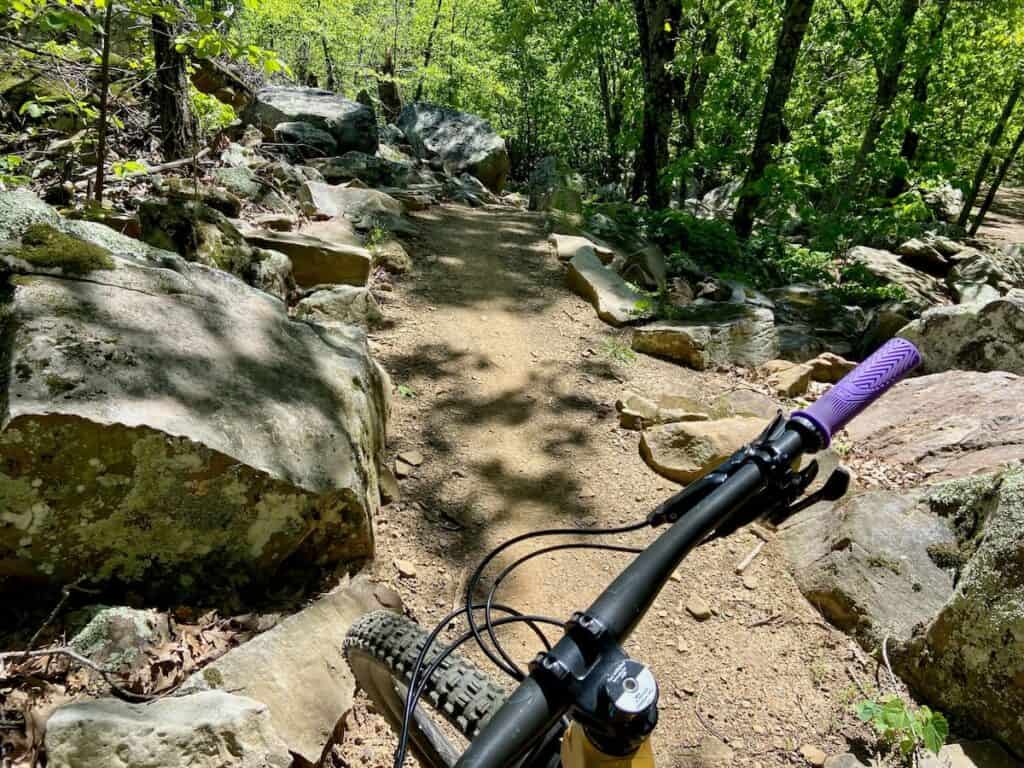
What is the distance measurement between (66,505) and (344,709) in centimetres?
128

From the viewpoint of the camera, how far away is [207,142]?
7.79 m

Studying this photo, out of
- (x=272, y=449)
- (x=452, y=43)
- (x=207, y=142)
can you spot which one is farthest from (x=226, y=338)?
(x=452, y=43)

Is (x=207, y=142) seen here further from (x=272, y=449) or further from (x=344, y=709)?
(x=344, y=709)

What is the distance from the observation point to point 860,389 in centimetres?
112

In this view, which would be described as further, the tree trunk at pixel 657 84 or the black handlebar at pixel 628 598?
the tree trunk at pixel 657 84

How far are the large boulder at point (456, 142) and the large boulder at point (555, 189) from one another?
6.84ft

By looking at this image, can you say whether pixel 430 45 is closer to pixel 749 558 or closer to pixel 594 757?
pixel 749 558

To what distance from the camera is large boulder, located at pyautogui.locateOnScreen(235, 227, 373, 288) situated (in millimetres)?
5957

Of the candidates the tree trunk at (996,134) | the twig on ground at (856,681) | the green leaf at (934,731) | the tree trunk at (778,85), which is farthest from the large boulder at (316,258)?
the tree trunk at (996,134)

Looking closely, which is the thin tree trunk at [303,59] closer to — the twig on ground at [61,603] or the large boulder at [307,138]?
the large boulder at [307,138]

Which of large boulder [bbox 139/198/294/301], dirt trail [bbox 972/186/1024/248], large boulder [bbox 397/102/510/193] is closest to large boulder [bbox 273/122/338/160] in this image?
large boulder [bbox 397/102/510/193]

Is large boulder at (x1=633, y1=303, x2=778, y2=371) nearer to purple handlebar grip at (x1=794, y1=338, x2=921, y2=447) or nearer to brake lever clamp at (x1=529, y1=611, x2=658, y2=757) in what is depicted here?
purple handlebar grip at (x1=794, y1=338, x2=921, y2=447)

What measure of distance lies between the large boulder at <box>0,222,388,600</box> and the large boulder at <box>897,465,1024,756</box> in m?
2.76

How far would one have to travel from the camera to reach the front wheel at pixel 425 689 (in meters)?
1.96
